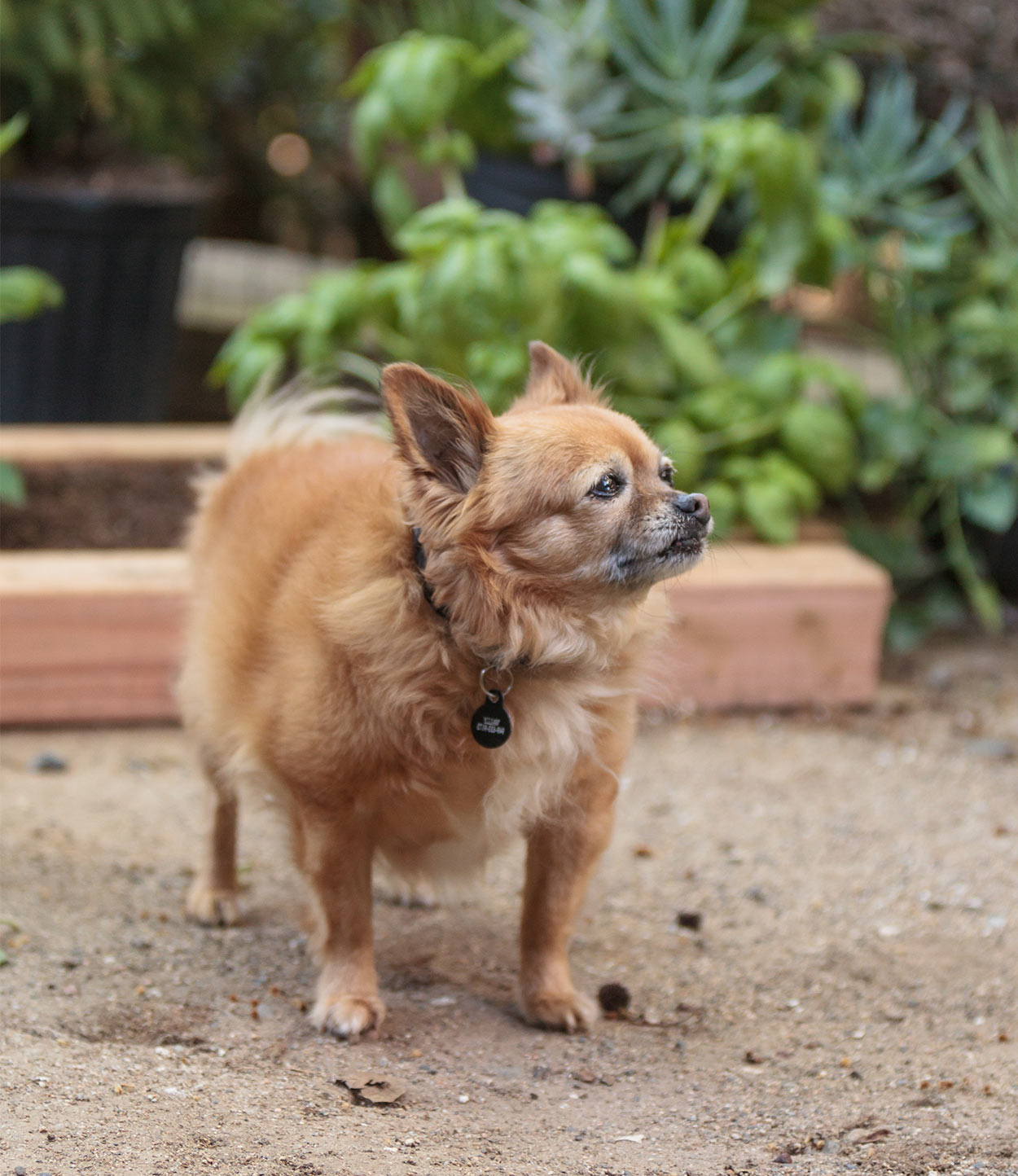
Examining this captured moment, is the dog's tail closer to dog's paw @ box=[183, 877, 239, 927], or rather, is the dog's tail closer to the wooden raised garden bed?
the wooden raised garden bed

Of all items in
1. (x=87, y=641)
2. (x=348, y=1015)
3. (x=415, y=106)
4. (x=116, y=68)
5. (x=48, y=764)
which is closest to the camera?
(x=348, y=1015)

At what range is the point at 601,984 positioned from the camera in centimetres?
277

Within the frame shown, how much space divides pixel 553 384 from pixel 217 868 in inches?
49.1

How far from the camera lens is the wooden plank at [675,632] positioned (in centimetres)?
381

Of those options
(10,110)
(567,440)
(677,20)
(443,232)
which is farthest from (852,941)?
(10,110)

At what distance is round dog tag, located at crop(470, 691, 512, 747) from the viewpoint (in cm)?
232

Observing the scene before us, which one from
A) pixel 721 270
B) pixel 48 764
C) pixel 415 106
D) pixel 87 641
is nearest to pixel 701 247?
pixel 721 270

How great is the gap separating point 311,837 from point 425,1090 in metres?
0.48

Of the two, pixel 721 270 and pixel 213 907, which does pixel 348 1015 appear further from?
pixel 721 270

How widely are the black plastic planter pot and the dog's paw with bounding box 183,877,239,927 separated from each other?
3044mm

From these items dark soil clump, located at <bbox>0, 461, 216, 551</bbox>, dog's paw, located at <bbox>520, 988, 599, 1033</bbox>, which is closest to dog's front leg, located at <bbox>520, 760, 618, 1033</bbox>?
dog's paw, located at <bbox>520, 988, 599, 1033</bbox>

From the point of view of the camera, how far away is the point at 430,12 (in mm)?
5453

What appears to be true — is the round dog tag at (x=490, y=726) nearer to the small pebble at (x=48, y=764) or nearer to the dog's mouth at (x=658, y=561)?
the dog's mouth at (x=658, y=561)

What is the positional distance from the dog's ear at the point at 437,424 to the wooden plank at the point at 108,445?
2.71m
